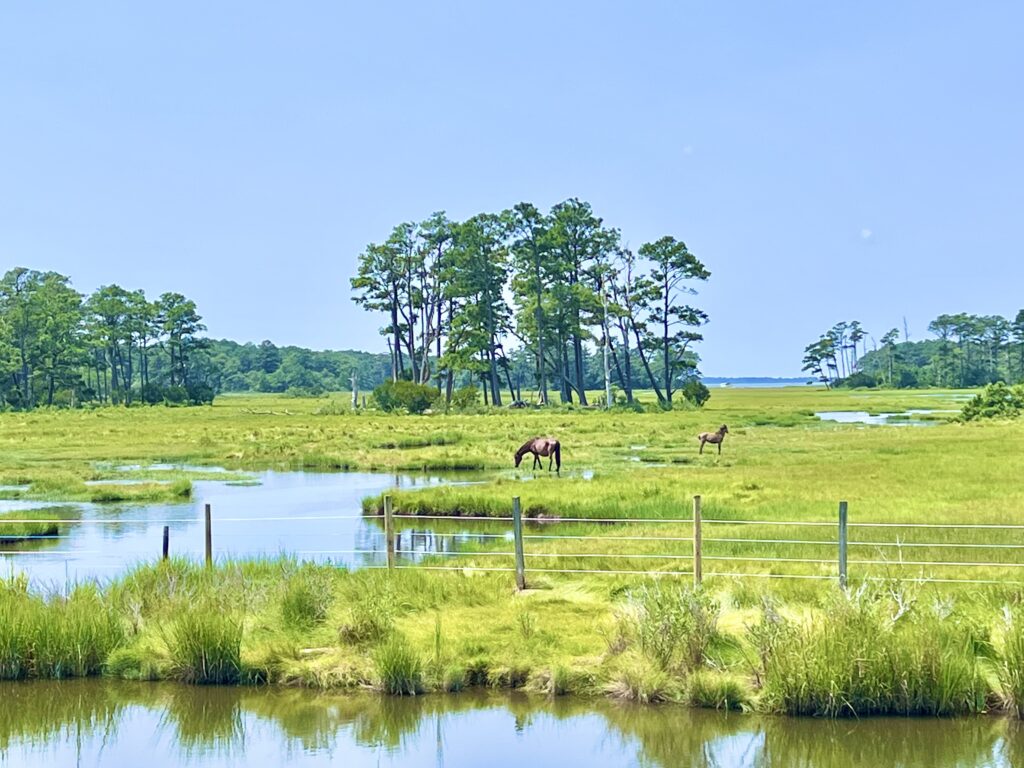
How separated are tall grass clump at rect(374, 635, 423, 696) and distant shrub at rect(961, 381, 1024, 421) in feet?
156

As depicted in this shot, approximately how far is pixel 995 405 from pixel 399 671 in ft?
164

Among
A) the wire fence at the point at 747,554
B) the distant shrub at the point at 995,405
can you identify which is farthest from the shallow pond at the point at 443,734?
the distant shrub at the point at 995,405

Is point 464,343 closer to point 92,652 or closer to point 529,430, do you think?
point 529,430

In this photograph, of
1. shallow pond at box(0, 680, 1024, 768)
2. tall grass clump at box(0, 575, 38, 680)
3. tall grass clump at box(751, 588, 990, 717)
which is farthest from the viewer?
tall grass clump at box(0, 575, 38, 680)

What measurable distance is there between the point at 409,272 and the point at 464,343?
26.1ft

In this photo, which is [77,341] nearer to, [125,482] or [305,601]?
[125,482]

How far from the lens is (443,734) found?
30.8 ft

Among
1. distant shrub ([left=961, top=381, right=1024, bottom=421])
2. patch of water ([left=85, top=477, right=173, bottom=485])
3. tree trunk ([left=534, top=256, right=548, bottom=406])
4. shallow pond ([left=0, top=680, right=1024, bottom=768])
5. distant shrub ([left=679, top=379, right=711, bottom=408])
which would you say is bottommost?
shallow pond ([left=0, top=680, right=1024, bottom=768])

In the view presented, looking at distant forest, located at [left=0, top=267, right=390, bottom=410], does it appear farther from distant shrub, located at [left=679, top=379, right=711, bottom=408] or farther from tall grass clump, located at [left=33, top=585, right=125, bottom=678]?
tall grass clump, located at [left=33, top=585, right=125, bottom=678]

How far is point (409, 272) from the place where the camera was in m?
77.5

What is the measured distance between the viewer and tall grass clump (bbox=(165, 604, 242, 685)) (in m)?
10.6

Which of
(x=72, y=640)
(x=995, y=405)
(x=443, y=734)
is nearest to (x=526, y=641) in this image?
(x=443, y=734)

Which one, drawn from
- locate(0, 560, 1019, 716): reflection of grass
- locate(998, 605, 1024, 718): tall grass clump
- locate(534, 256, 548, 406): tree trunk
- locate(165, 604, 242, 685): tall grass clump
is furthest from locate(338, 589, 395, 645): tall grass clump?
locate(534, 256, 548, 406): tree trunk

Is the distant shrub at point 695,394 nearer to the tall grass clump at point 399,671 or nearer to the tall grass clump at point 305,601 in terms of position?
the tall grass clump at point 305,601
